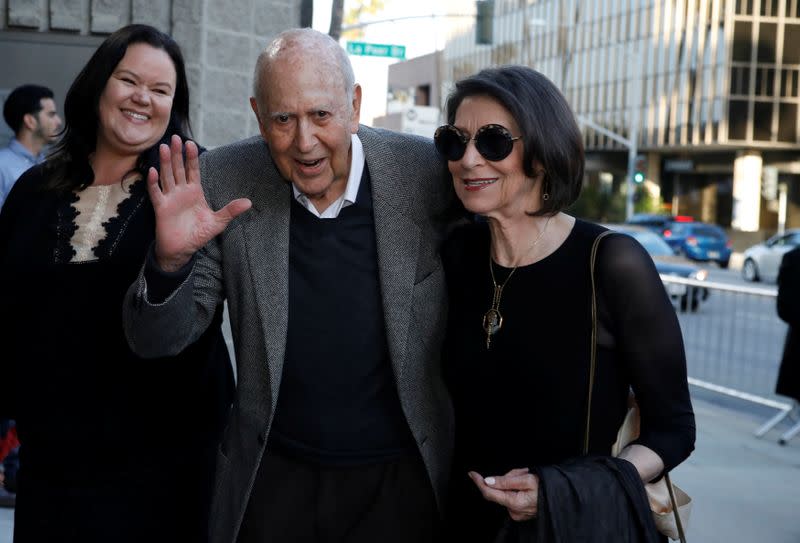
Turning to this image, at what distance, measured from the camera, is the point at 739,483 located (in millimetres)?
7191

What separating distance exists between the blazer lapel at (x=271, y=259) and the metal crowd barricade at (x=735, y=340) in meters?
7.56

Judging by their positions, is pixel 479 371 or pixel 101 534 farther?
pixel 101 534

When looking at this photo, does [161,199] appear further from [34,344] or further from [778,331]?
[778,331]

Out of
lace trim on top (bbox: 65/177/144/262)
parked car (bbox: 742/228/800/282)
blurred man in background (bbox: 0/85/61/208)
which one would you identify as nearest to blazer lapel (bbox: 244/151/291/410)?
lace trim on top (bbox: 65/177/144/262)

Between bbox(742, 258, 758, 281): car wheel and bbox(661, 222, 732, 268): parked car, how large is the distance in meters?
5.65

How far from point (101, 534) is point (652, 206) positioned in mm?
48772

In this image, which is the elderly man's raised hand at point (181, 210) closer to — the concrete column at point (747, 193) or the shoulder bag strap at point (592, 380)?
the shoulder bag strap at point (592, 380)

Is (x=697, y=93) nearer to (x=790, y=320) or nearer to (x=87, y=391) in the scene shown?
(x=790, y=320)

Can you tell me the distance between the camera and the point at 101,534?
9.29 feet

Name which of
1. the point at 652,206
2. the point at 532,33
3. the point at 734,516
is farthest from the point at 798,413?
the point at 532,33

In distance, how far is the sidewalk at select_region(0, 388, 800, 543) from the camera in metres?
6.00

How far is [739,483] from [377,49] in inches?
519

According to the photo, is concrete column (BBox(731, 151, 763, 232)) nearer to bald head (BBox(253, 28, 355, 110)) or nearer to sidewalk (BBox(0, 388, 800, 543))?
sidewalk (BBox(0, 388, 800, 543))

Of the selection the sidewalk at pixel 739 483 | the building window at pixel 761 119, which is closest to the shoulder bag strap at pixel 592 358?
the sidewalk at pixel 739 483
